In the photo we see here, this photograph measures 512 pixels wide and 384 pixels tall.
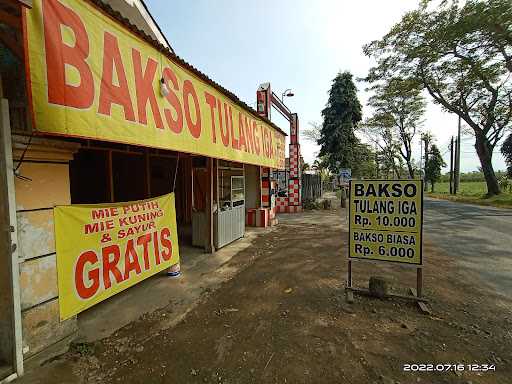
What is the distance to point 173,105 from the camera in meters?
3.31

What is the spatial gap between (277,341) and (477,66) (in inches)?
875

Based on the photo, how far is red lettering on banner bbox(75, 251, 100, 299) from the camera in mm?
2762

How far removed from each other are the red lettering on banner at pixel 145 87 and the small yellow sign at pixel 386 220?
3049 millimetres

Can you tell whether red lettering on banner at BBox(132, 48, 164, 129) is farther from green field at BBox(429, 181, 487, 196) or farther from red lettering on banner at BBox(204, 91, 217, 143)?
green field at BBox(429, 181, 487, 196)

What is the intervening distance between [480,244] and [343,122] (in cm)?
1245

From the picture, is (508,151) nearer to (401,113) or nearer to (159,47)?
(401,113)

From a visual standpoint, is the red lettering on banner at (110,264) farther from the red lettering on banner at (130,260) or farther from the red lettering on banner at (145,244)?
the red lettering on banner at (145,244)

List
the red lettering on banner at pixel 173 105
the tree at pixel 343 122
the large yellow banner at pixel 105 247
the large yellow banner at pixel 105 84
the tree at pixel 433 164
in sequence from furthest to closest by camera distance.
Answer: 1. the tree at pixel 433 164
2. the tree at pixel 343 122
3. the red lettering on banner at pixel 173 105
4. the large yellow banner at pixel 105 247
5. the large yellow banner at pixel 105 84

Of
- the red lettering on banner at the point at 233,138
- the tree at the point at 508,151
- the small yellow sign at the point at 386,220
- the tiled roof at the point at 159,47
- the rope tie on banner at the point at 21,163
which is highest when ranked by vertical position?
the tree at the point at 508,151

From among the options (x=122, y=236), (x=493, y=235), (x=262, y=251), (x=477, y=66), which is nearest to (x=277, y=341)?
(x=122, y=236)

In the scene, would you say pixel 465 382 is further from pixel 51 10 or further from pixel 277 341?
pixel 51 10

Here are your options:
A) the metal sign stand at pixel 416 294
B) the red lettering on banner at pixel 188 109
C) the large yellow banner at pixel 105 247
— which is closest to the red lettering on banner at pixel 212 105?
the red lettering on banner at pixel 188 109

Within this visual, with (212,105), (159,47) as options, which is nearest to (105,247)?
(159,47)

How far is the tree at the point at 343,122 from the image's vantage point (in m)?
17.1
